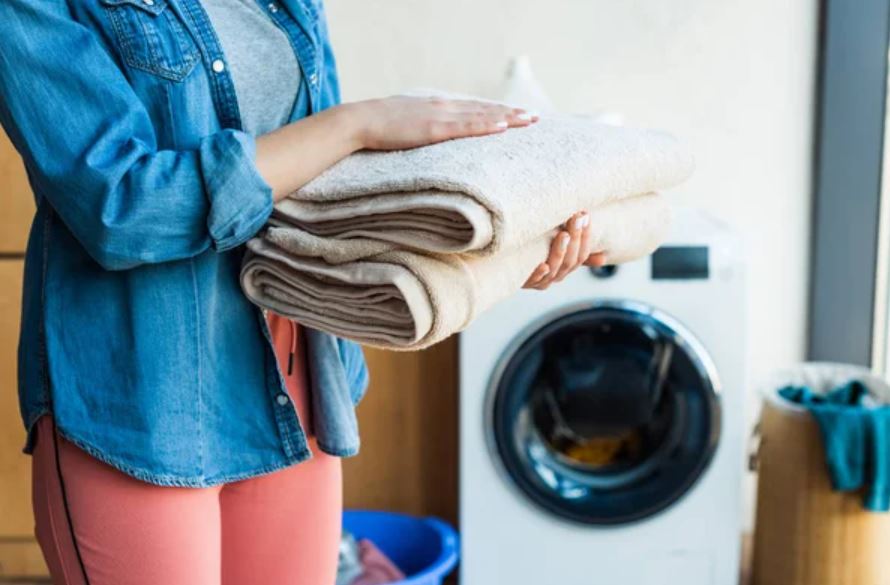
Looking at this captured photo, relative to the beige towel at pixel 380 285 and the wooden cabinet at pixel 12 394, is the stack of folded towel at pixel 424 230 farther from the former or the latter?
the wooden cabinet at pixel 12 394

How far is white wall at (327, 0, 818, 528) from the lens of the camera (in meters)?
2.44

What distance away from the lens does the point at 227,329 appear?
3.51 feet

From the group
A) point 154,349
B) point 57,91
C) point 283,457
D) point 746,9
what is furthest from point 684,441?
point 57,91

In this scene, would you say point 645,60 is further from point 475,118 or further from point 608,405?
point 475,118

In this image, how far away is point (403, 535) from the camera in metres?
2.37

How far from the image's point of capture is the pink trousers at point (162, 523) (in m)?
1.01

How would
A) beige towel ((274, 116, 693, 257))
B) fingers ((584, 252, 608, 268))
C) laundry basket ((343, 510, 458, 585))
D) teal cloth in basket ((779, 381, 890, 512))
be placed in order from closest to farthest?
1. beige towel ((274, 116, 693, 257))
2. fingers ((584, 252, 608, 268))
3. teal cloth in basket ((779, 381, 890, 512))
4. laundry basket ((343, 510, 458, 585))

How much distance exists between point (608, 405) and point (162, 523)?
4.27 ft

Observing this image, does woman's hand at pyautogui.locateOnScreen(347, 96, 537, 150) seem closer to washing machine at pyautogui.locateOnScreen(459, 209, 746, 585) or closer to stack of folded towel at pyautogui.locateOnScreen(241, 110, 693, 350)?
stack of folded towel at pyautogui.locateOnScreen(241, 110, 693, 350)

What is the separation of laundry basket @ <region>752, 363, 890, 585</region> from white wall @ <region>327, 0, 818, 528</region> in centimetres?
56

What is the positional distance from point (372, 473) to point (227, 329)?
1.60 metres

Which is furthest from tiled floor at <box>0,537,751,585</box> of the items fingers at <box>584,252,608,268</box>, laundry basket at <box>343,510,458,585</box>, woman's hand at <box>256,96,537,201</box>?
woman's hand at <box>256,96,537,201</box>

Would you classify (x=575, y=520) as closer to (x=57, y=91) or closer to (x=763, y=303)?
(x=763, y=303)

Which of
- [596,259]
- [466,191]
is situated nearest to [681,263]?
[596,259]
